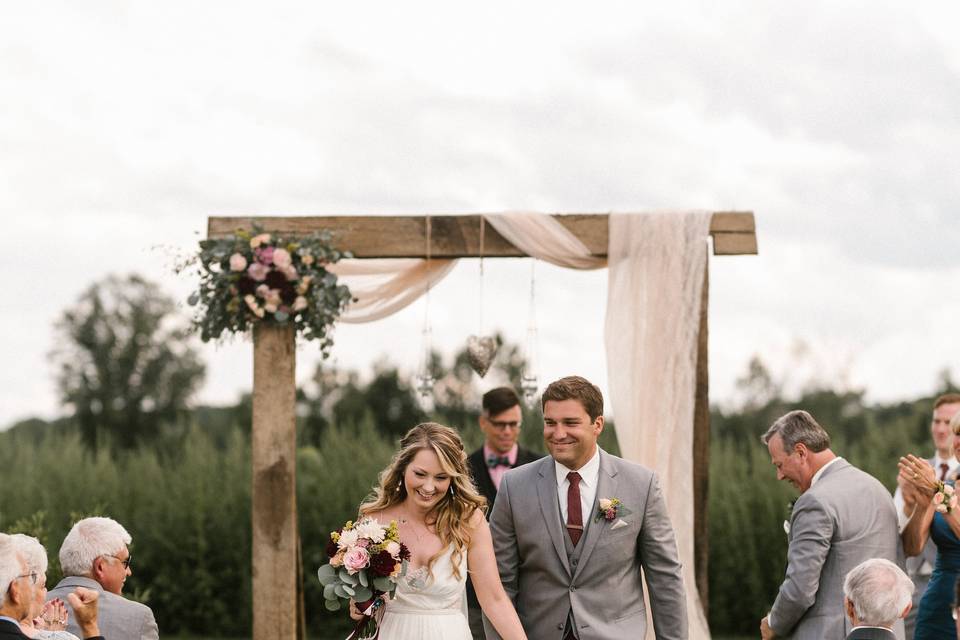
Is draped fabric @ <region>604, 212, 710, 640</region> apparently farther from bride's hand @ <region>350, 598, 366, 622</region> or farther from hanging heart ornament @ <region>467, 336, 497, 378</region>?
bride's hand @ <region>350, 598, 366, 622</region>

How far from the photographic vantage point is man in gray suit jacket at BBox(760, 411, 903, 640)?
500cm

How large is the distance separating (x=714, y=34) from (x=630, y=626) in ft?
18.0

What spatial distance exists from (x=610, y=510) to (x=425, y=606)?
926 mm

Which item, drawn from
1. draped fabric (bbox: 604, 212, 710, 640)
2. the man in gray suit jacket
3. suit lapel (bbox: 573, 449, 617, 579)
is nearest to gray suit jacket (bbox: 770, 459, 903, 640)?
the man in gray suit jacket

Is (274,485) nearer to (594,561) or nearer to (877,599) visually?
(594,561)

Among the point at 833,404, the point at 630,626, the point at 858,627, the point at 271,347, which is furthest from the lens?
the point at 833,404

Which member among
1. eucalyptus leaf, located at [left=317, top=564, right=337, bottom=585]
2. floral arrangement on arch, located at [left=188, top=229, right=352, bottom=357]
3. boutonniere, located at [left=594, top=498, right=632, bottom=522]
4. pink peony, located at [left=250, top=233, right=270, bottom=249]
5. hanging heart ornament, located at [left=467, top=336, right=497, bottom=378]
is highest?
pink peony, located at [left=250, top=233, right=270, bottom=249]

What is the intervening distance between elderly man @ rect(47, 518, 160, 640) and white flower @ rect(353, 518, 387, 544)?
89 centimetres


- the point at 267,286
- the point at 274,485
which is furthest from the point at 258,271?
the point at 274,485

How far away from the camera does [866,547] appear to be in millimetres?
5047

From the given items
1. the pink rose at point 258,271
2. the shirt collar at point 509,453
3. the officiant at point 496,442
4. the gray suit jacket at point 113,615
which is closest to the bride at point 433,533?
the gray suit jacket at point 113,615

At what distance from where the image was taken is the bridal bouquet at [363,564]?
15.1ft

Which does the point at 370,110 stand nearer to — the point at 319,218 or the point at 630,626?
the point at 319,218

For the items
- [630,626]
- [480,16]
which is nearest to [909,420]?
[480,16]
